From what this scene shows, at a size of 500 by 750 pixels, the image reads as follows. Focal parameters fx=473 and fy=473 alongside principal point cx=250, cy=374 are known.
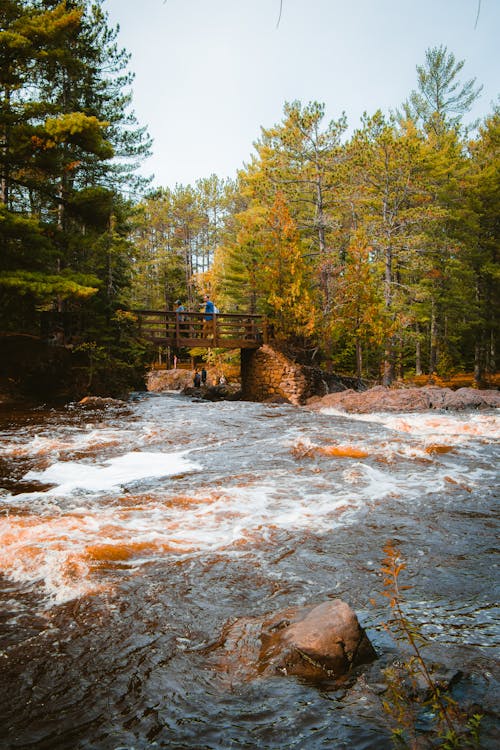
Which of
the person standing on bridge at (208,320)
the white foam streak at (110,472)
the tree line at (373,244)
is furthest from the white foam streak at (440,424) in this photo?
the person standing on bridge at (208,320)

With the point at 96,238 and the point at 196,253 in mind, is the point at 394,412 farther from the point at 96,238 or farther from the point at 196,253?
the point at 196,253

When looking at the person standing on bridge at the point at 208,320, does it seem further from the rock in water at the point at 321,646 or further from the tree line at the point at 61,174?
the rock in water at the point at 321,646

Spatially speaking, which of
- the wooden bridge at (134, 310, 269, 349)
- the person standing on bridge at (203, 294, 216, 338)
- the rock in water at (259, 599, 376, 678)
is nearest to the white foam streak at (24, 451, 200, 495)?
the rock in water at (259, 599, 376, 678)

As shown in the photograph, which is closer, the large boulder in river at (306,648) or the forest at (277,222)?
the large boulder in river at (306,648)

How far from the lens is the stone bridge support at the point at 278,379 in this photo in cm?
1714

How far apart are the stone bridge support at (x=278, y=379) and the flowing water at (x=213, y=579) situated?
939 cm

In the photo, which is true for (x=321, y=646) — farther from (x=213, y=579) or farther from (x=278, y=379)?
(x=278, y=379)

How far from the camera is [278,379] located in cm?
1780

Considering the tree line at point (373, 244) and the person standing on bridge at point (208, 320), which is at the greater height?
the tree line at point (373, 244)

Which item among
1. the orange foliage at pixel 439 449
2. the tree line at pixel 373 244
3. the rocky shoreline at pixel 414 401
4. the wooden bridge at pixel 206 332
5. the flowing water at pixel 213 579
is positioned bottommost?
the flowing water at pixel 213 579

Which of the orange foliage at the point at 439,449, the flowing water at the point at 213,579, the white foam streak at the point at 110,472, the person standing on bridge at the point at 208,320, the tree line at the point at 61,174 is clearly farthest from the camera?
the person standing on bridge at the point at 208,320

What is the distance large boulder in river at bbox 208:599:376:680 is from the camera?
2.43m

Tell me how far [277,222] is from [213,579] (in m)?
16.7

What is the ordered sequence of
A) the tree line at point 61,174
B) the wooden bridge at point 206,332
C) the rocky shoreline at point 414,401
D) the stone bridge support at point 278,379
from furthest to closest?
the wooden bridge at point 206,332, the stone bridge support at point 278,379, the rocky shoreline at point 414,401, the tree line at point 61,174
